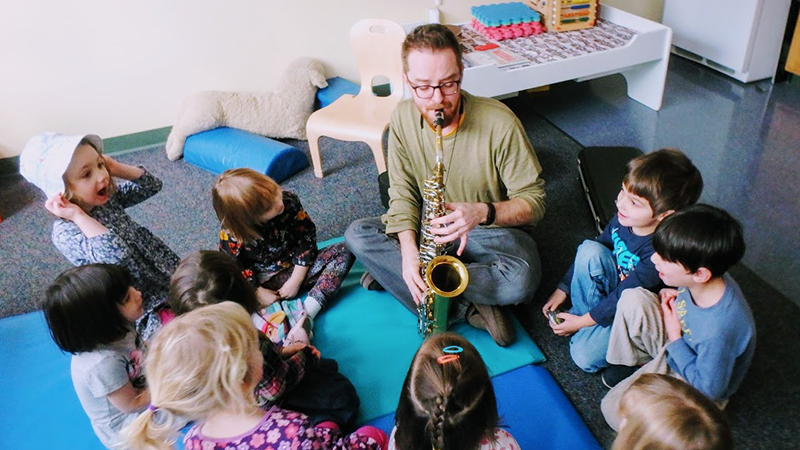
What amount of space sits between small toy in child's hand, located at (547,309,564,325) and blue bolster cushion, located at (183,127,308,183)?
169cm

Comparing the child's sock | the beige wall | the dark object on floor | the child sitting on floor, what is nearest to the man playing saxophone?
the child's sock

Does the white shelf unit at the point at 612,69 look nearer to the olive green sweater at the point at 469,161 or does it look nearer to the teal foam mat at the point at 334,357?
the olive green sweater at the point at 469,161

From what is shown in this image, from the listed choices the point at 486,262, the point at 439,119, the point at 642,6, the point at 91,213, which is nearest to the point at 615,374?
the point at 486,262

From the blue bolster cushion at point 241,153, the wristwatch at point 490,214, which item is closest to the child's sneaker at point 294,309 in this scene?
the wristwatch at point 490,214

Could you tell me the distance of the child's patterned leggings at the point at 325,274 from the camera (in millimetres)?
2258

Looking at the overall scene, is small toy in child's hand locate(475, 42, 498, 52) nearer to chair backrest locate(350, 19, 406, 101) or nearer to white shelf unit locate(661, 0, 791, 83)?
chair backrest locate(350, 19, 406, 101)

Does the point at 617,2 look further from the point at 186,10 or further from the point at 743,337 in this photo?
the point at 743,337

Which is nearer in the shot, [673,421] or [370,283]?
[673,421]

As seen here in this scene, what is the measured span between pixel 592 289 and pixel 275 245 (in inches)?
46.1

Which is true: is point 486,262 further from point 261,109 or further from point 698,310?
point 261,109

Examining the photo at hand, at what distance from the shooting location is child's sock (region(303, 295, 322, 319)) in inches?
87.0

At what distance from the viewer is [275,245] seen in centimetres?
218

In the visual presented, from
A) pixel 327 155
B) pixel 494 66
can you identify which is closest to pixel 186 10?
pixel 327 155

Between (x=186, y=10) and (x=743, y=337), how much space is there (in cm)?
327
